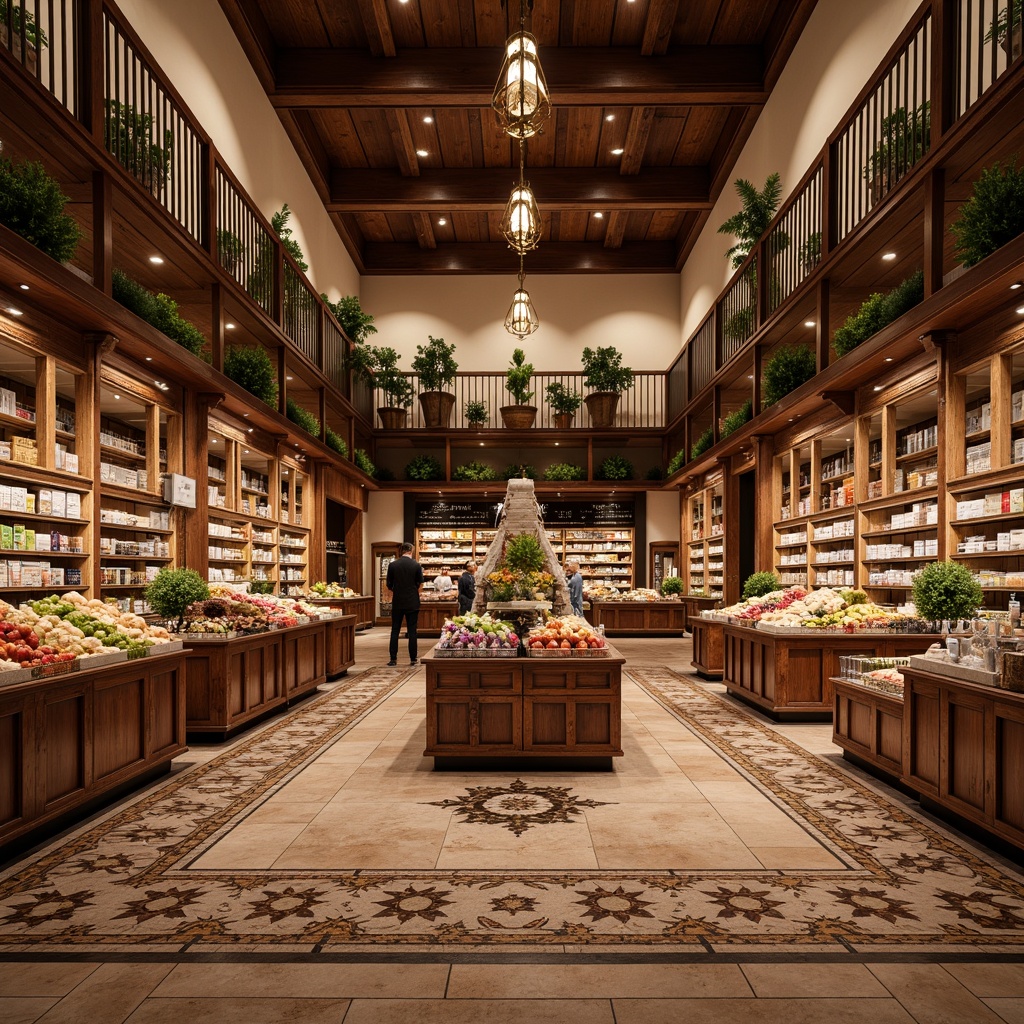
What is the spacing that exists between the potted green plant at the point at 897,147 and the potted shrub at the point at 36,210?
6.62 metres

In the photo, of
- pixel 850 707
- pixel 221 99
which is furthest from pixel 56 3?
pixel 850 707

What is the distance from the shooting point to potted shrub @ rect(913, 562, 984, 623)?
→ 604 centimetres

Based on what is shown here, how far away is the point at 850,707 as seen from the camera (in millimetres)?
5977

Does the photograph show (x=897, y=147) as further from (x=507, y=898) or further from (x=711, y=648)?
(x=507, y=898)

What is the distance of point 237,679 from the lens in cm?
691

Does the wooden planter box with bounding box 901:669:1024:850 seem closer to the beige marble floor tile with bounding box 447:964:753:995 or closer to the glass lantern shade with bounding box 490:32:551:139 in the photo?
the beige marble floor tile with bounding box 447:964:753:995

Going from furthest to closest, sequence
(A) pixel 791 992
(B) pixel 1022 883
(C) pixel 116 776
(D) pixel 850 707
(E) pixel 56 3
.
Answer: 1. (E) pixel 56 3
2. (D) pixel 850 707
3. (C) pixel 116 776
4. (B) pixel 1022 883
5. (A) pixel 791 992

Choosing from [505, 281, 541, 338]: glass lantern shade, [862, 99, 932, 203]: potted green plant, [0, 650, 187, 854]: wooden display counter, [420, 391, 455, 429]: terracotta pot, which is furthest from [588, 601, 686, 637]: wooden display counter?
[0, 650, 187, 854]: wooden display counter

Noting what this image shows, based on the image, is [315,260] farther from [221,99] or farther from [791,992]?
[791,992]

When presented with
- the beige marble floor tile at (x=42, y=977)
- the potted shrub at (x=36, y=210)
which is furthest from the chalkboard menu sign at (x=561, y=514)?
the beige marble floor tile at (x=42, y=977)

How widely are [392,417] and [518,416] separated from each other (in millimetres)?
2876

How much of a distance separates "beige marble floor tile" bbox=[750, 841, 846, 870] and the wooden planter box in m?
0.79

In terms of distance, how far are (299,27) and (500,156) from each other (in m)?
5.07

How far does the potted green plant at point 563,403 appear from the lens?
18906 mm
